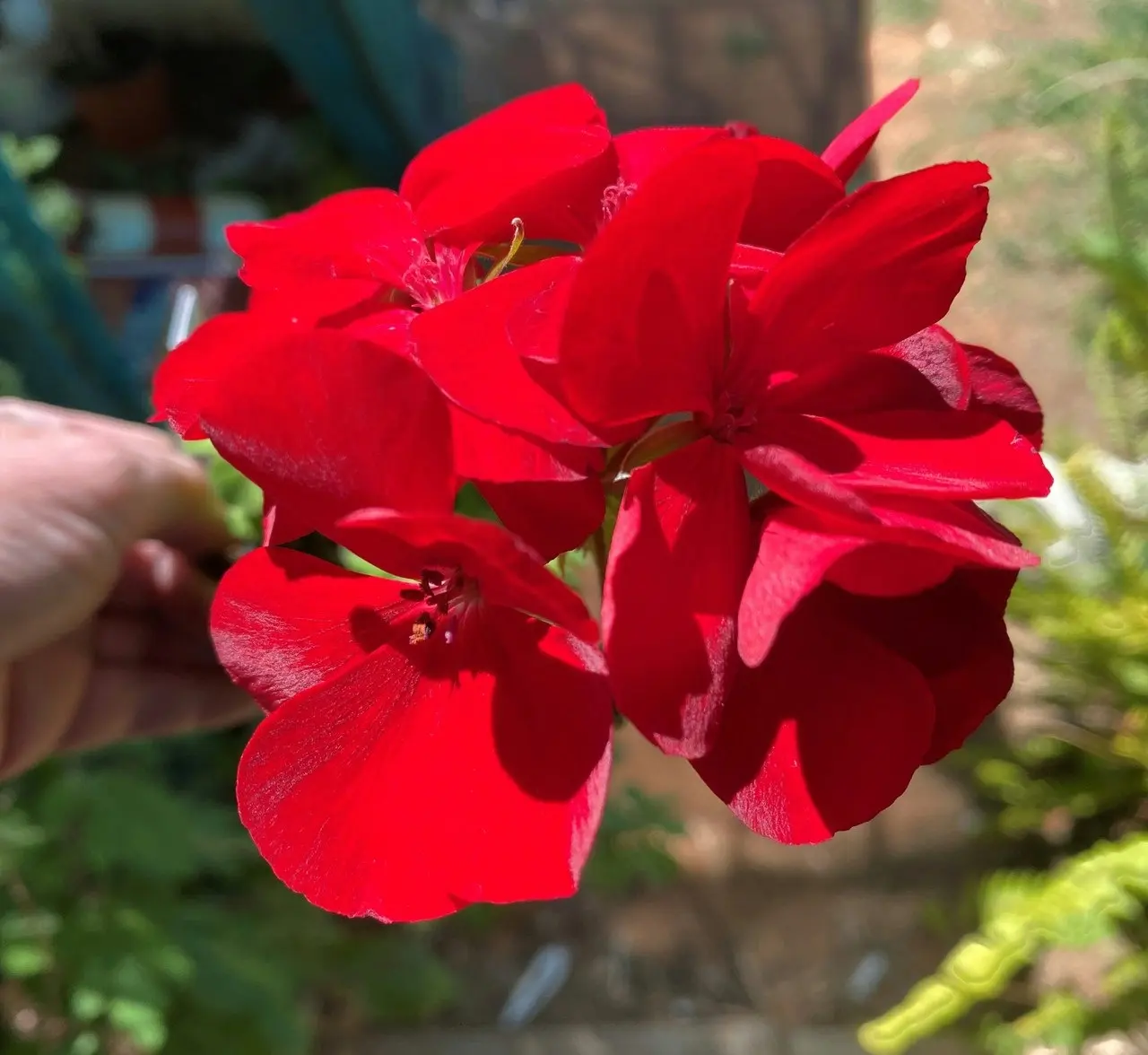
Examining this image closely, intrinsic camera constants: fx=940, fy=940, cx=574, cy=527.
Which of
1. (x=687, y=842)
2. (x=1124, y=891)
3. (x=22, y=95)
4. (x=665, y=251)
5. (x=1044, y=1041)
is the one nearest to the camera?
(x=665, y=251)

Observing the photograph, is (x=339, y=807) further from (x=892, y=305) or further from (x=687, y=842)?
(x=687, y=842)

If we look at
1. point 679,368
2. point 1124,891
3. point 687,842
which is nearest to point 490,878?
point 679,368

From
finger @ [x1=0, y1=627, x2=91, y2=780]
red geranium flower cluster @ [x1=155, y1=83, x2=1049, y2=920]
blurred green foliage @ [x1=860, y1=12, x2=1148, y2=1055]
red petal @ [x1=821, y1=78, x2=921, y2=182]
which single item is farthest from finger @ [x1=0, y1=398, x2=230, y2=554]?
blurred green foliage @ [x1=860, y1=12, x2=1148, y2=1055]

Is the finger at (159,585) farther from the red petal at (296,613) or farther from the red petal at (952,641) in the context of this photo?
the red petal at (952,641)

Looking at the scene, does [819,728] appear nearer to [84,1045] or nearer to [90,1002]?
[90,1002]

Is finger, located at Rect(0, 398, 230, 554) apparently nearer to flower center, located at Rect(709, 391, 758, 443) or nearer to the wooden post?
flower center, located at Rect(709, 391, 758, 443)

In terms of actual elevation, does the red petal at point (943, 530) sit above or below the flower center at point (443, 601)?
above

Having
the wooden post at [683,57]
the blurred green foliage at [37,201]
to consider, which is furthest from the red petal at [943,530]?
the wooden post at [683,57]
